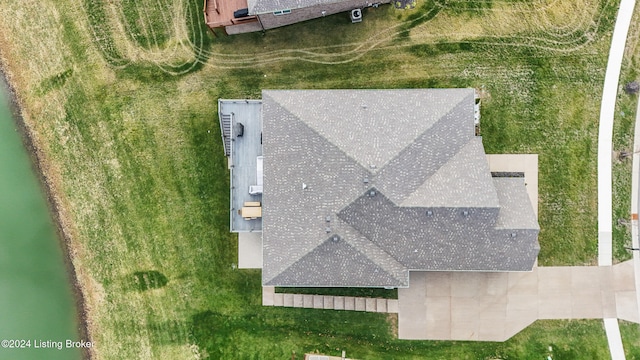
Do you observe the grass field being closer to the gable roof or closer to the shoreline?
the shoreline

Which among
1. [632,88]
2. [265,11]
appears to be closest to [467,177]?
[632,88]

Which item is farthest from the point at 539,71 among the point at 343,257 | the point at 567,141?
the point at 343,257

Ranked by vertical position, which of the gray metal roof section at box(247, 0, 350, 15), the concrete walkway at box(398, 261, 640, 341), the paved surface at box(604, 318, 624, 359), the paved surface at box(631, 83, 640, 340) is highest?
the gray metal roof section at box(247, 0, 350, 15)

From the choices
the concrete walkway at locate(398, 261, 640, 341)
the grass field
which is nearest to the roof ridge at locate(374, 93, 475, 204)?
the grass field

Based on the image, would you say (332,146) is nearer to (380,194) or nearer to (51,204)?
(380,194)

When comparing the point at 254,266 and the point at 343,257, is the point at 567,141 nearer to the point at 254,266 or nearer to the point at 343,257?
the point at 343,257

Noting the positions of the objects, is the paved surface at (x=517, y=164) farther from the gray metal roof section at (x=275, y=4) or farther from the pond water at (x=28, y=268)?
the pond water at (x=28, y=268)
